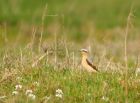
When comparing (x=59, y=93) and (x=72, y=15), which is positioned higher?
(x=59, y=93)

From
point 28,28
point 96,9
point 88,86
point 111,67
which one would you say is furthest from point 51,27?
point 88,86

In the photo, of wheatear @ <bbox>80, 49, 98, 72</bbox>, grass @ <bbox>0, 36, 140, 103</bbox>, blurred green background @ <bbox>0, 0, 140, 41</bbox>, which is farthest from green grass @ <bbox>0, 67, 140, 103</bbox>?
blurred green background @ <bbox>0, 0, 140, 41</bbox>

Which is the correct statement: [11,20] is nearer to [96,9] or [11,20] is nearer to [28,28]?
[28,28]

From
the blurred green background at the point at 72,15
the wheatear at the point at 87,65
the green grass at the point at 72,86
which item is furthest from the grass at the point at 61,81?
the blurred green background at the point at 72,15

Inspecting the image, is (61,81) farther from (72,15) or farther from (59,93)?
(72,15)

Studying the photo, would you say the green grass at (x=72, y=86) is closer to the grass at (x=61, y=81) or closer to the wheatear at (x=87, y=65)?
the grass at (x=61, y=81)

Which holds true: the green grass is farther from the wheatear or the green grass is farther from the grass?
the wheatear

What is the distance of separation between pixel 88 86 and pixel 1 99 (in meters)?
1.35

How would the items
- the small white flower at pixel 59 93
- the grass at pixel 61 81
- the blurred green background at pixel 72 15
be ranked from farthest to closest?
A: the blurred green background at pixel 72 15 → the grass at pixel 61 81 → the small white flower at pixel 59 93

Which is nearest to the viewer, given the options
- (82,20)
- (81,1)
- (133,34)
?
(133,34)

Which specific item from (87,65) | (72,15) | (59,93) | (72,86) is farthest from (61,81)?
(72,15)

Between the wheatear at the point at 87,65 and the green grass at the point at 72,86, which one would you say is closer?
the green grass at the point at 72,86

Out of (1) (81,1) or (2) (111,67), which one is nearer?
(2) (111,67)

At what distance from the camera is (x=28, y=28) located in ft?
89.8
